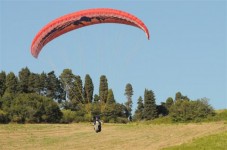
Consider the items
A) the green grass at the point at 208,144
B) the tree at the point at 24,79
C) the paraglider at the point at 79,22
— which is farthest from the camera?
the tree at the point at 24,79

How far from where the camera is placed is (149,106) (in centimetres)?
11719

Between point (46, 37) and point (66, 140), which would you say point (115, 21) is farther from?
point (66, 140)

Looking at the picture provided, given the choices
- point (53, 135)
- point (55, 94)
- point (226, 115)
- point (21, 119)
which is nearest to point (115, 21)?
point (53, 135)

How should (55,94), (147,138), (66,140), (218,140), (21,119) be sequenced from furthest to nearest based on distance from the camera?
(55,94)
(21,119)
(66,140)
(147,138)
(218,140)

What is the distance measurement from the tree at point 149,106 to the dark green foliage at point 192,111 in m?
26.9

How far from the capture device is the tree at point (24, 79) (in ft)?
390

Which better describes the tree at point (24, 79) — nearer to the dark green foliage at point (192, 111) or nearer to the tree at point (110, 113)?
the tree at point (110, 113)

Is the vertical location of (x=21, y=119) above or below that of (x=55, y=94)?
below

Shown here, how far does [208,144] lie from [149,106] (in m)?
81.8

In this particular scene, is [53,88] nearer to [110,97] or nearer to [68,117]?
[110,97]

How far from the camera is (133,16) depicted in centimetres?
3117

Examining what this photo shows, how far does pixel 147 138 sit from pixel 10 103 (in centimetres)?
5583

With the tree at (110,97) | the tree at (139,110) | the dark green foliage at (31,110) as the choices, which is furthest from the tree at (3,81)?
the tree at (139,110)

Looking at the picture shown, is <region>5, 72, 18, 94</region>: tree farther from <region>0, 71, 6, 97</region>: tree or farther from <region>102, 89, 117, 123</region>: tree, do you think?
<region>102, 89, 117, 123</region>: tree
